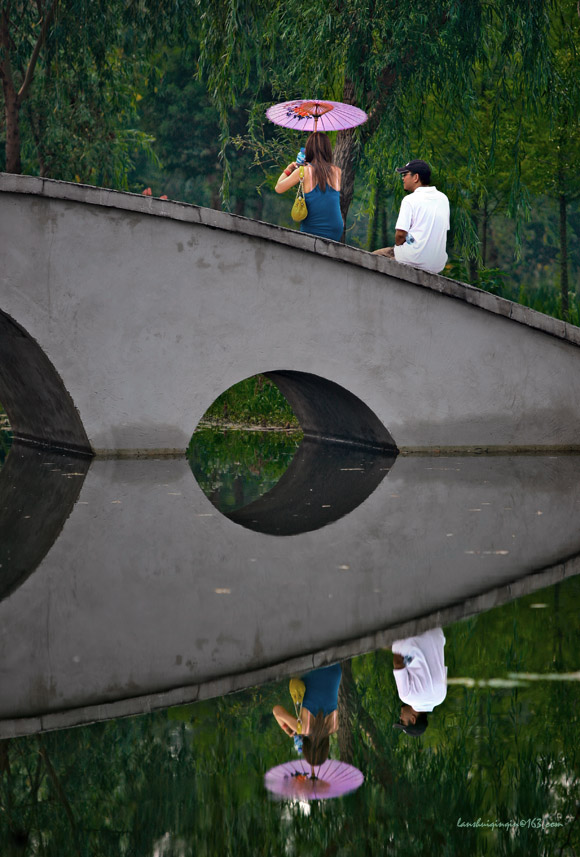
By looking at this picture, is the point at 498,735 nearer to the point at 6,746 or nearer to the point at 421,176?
the point at 6,746

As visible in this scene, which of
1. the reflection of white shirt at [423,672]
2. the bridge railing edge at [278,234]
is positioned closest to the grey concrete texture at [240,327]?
the bridge railing edge at [278,234]

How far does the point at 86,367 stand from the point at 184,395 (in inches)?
36.1

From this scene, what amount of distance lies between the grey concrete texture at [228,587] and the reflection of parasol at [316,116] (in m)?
→ 4.09

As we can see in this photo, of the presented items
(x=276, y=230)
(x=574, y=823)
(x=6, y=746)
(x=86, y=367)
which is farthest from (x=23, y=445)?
(x=574, y=823)

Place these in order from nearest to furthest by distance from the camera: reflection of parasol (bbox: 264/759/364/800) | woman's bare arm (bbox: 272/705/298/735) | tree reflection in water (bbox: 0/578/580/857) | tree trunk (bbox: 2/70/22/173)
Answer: tree reflection in water (bbox: 0/578/580/857)
reflection of parasol (bbox: 264/759/364/800)
woman's bare arm (bbox: 272/705/298/735)
tree trunk (bbox: 2/70/22/173)

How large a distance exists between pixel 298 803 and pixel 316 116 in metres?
8.78

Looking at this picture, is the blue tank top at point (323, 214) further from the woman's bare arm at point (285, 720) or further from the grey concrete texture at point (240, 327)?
the woman's bare arm at point (285, 720)

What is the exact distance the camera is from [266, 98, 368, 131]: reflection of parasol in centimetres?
1071

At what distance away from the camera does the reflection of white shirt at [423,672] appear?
3.79 m

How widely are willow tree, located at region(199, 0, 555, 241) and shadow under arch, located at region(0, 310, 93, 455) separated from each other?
4137 mm

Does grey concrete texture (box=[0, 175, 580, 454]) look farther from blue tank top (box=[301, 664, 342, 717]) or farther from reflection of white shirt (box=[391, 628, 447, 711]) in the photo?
blue tank top (box=[301, 664, 342, 717])

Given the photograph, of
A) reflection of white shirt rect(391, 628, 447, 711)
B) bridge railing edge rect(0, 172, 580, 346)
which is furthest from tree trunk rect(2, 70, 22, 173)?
reflection of white shirt rect(391, 628, 447, 711)

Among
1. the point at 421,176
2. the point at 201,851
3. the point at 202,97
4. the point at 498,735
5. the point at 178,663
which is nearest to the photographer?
the point at 201,851

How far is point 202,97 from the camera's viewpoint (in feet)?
116
